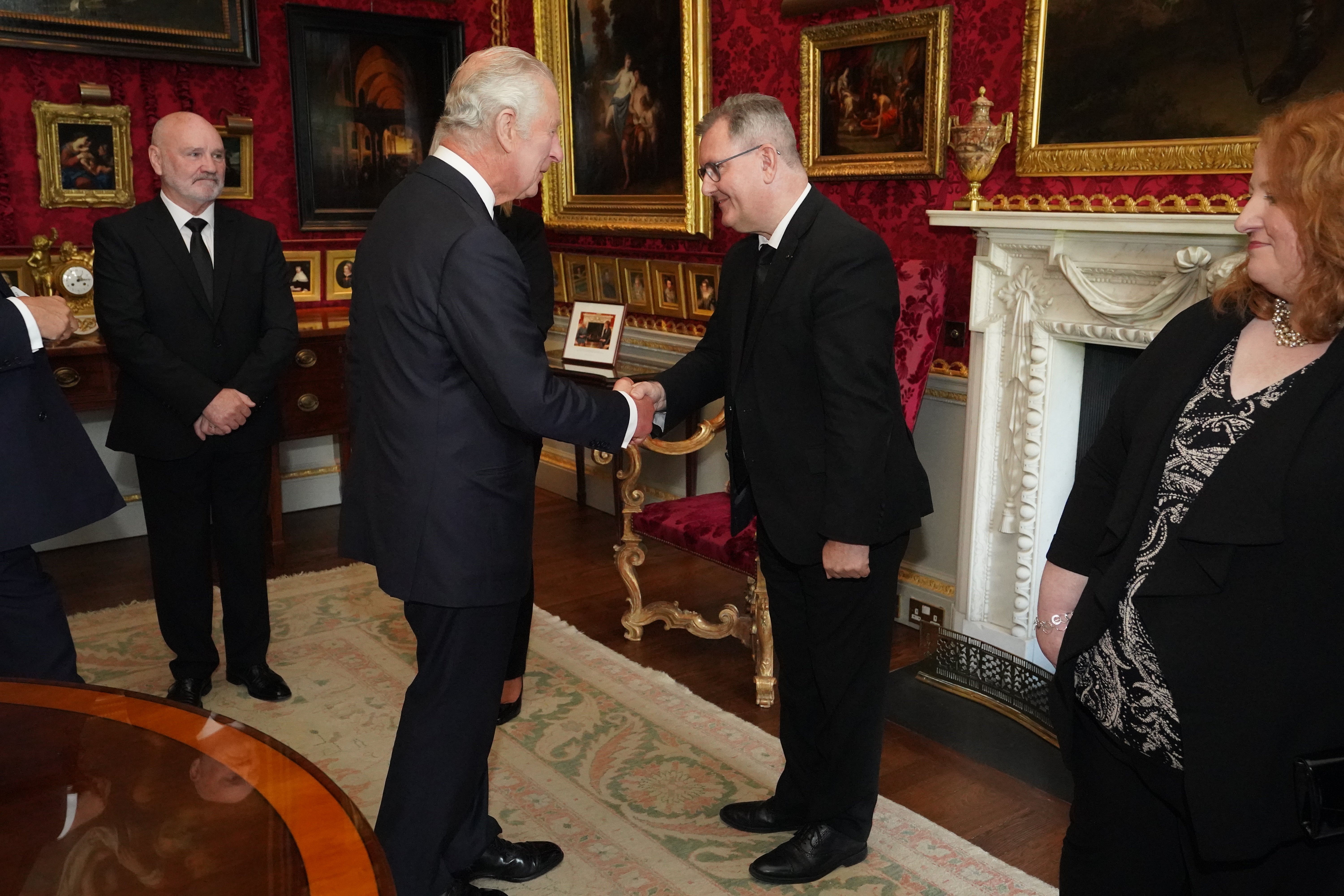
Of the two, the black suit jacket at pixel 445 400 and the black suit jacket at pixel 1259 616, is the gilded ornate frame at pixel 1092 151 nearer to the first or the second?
the black suit jacket at pixel 1259 616

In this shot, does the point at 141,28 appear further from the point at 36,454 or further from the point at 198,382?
the point at 36,454

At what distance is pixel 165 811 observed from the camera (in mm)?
1425

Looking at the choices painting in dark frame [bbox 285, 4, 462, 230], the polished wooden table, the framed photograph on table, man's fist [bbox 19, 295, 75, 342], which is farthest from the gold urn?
painting in dark frame [bbox 285, 4, 462, 230]

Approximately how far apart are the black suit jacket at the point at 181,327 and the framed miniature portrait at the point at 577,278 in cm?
263

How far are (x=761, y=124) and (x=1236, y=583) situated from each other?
1.48 m

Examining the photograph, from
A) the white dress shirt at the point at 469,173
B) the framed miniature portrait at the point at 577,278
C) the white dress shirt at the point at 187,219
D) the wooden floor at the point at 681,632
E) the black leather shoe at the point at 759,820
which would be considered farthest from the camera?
the framed miniature portrait at the point at 577,278

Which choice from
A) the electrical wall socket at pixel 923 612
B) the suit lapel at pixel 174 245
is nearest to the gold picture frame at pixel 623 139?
the suit lapel at pixel 174 245

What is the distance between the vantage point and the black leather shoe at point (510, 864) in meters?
2.79

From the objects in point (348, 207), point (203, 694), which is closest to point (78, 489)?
point (203, 694)

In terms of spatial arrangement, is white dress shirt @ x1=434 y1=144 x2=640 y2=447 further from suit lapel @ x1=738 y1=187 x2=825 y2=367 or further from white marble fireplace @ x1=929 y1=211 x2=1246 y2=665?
white marble fireplace @ x1=929 y1=211 x2=1246 y2=665

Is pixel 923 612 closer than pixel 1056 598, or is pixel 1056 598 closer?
pixel 1056 598

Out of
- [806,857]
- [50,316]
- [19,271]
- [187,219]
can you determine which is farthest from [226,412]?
[19,271]

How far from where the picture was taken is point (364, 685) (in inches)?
158

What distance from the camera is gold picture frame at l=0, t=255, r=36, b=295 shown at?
17.8ft
